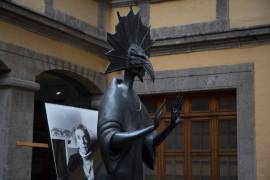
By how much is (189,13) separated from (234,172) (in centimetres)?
300

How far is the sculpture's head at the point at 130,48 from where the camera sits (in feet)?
13.9

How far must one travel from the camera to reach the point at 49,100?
11039 mm

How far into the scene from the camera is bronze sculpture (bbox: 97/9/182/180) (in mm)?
3901

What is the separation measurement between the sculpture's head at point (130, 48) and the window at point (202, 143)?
5296mm

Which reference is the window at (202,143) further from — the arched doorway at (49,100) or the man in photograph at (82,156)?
the man in photograph at (82,156)

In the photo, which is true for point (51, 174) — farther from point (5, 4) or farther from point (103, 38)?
point (5, 4)

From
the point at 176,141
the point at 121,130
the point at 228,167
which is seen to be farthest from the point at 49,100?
the point at 121,130

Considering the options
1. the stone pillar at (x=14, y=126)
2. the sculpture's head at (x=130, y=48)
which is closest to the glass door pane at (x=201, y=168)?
the stone pillar at (x=14, y=126)

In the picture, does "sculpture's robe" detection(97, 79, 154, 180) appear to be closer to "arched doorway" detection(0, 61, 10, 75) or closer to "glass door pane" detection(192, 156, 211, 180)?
"arched doorway" detection(0, 61, 10, 75)

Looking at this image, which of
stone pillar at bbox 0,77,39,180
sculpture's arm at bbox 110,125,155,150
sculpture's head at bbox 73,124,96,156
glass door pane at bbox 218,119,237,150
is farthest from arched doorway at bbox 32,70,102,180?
sculpture's arm at bbox 110,125,155,150

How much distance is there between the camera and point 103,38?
1011 cm

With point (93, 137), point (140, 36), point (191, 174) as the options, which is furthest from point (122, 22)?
point (191, 174)

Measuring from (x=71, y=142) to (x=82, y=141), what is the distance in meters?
0.15

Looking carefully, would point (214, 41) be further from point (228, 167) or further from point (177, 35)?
point (228, 167)
